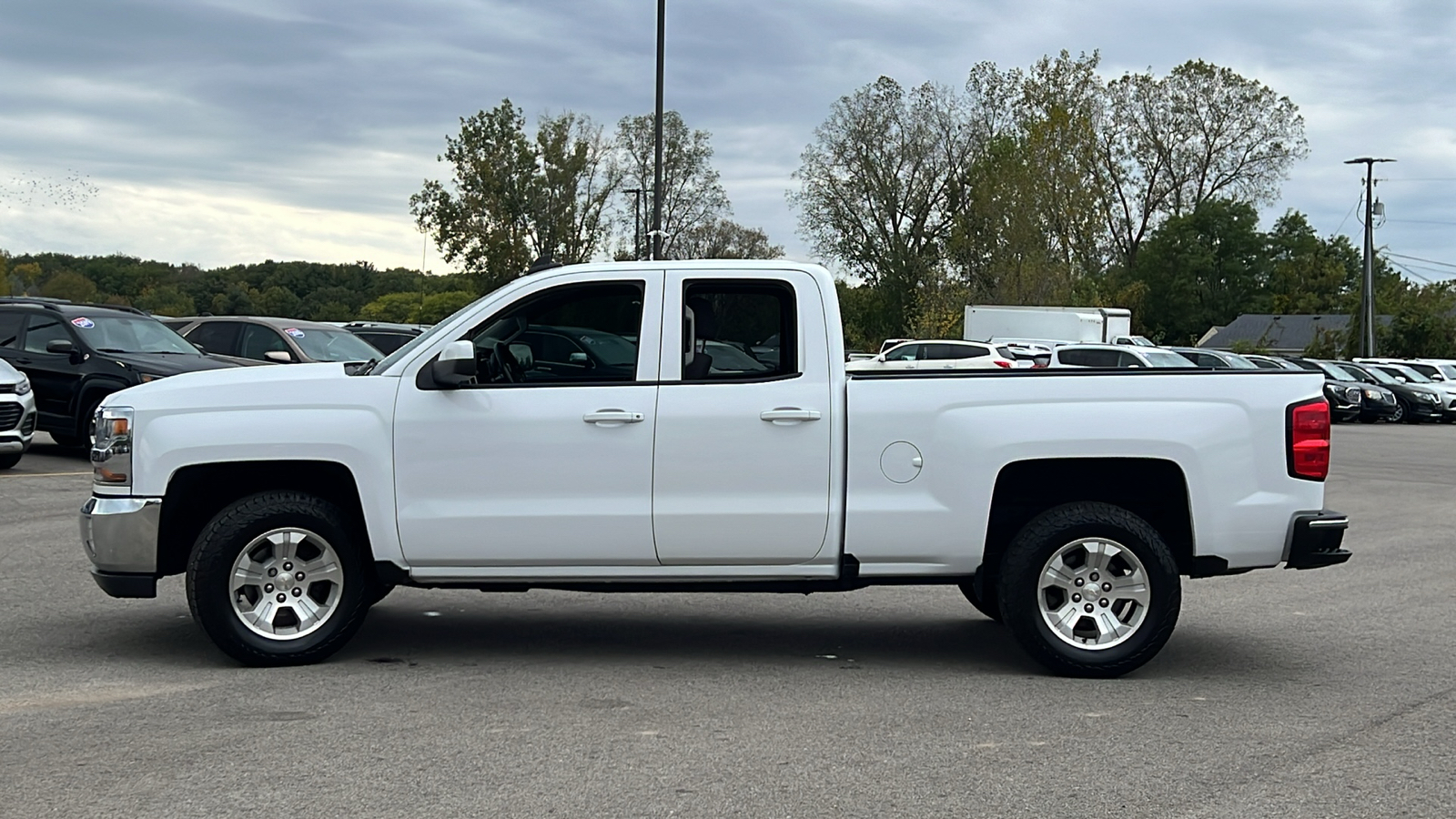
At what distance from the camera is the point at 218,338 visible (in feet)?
67.2

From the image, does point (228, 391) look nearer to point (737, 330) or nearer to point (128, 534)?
point (128, 534)

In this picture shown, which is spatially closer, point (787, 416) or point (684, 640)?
point (787, 416)

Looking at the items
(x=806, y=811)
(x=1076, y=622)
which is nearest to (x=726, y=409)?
(x=1076, y=622)

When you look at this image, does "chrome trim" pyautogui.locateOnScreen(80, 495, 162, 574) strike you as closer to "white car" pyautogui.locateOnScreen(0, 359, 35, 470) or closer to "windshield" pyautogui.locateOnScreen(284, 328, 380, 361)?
"white car" pyautogui.locateOnScreen(0, 359, 35, 470)

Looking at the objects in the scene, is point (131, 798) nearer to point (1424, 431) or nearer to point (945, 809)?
point (945, 809)

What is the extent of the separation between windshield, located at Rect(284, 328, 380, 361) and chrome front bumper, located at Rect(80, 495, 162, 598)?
12424 mm

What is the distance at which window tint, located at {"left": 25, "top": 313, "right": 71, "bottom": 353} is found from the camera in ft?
58.5

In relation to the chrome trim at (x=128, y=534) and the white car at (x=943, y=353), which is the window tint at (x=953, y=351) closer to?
the white car at (x=943, y=353)

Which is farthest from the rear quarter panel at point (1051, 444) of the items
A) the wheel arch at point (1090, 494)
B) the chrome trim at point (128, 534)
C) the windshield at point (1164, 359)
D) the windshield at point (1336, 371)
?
the windshield at point (1336, 371)

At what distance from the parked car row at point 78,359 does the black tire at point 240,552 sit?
30.0ft

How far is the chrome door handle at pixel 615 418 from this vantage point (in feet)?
22.6

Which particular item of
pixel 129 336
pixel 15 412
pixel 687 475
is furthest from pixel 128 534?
pixel 129 336

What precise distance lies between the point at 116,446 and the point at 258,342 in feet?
Answer: 44.4

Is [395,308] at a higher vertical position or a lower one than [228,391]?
higher
